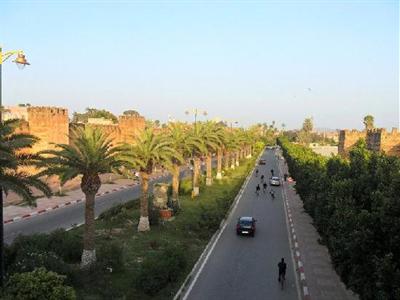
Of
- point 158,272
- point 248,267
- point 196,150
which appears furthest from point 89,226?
point 196,150

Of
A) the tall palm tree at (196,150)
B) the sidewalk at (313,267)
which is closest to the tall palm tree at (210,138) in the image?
the tall palm tree at (196,150)

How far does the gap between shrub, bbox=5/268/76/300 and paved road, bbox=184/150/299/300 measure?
508 cm

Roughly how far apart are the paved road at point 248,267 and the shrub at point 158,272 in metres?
1.01

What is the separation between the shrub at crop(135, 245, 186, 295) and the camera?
16.8 metres

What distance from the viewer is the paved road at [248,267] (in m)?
17.7

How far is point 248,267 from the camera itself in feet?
69.6

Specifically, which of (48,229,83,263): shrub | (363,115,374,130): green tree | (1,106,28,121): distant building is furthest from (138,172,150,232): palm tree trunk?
(363,115,374,130): green tree

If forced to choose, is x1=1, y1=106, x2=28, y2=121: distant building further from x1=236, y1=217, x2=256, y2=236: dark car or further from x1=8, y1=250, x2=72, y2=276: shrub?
x1=8, y1=250, x2=72, y2=276: shrub

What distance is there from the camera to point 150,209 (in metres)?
29.9

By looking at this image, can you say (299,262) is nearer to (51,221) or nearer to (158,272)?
(158,272)

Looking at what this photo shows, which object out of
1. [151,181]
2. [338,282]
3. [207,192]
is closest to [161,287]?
[338,282]

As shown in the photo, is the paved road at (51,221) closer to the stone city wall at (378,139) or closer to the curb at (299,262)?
the curb at (299,262)

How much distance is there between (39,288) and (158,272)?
4.75 m

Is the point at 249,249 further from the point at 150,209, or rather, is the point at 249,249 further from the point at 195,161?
the point at 195,161
